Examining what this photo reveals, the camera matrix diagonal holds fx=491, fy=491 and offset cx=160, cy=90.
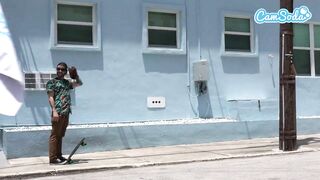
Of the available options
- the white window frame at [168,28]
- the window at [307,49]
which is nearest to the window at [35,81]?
the white window frame at [168,28]

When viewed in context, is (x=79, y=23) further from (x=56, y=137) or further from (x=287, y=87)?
(x=287, y=87)

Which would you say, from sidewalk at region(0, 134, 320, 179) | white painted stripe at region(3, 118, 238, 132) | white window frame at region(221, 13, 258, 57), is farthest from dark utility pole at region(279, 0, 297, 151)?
white window frame at region(221, 13, 258, 57)

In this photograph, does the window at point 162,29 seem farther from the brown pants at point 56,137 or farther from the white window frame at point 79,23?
the brown pants at point 56,137

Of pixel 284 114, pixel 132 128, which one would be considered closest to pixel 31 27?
pixel 132 128

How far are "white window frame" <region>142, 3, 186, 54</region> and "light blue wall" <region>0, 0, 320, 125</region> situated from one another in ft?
0.36

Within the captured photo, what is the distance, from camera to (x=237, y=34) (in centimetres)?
1369

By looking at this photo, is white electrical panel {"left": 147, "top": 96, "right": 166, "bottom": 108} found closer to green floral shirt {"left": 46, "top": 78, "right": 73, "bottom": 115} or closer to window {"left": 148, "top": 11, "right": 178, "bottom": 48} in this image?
window {"left": 148, "top": 11, "right": 178, "bottom": 48}

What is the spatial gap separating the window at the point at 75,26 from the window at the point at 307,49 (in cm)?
624

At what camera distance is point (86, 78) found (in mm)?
11664

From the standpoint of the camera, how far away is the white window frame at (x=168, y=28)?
12.3m

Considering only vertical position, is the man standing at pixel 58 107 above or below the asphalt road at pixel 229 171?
above

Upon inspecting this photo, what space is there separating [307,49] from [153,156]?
7.26 meters

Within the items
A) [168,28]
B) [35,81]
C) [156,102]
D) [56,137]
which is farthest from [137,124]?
[56,137]

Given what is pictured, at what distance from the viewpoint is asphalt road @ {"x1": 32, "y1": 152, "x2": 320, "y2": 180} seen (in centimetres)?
732
